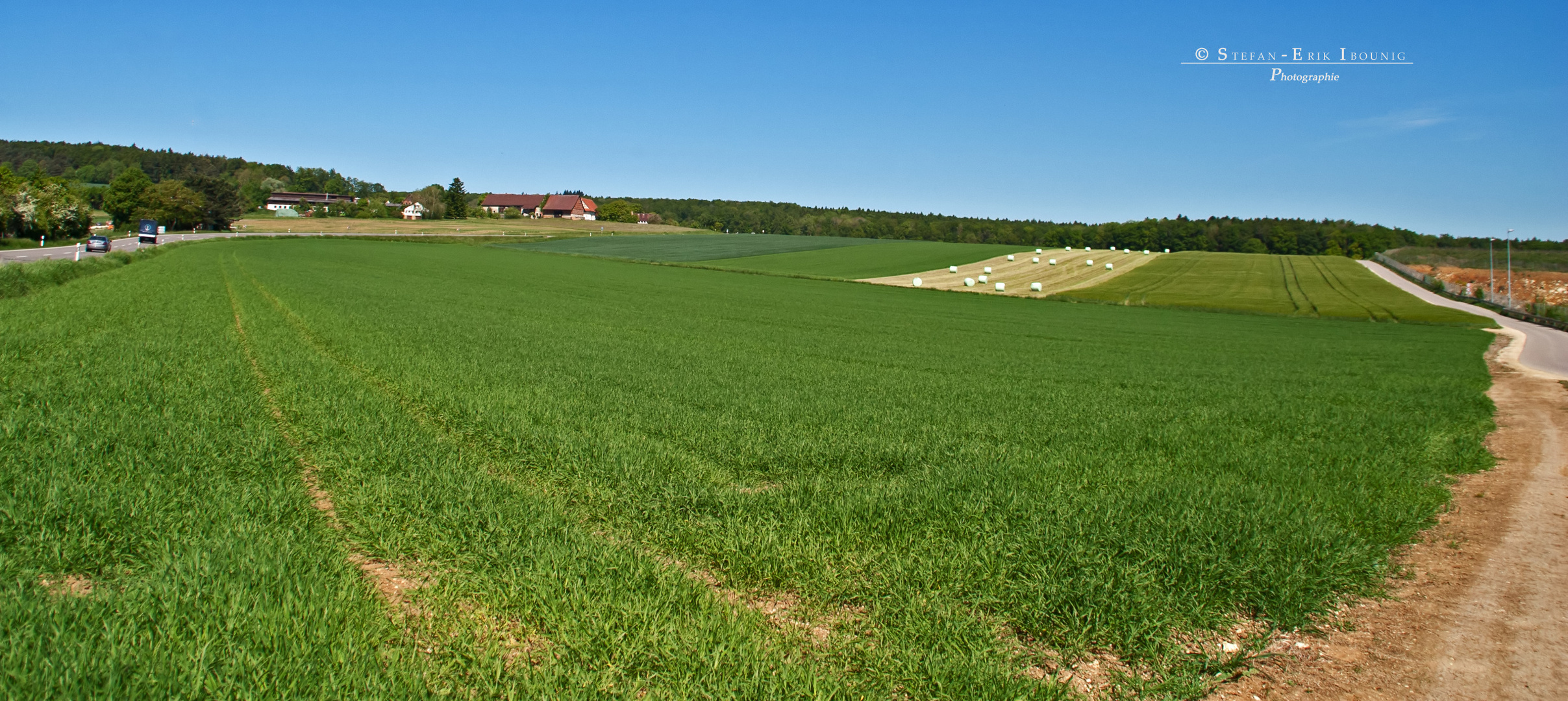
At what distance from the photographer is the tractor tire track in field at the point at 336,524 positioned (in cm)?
519

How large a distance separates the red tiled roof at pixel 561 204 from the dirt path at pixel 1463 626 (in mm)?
190937

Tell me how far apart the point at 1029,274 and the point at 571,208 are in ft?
461

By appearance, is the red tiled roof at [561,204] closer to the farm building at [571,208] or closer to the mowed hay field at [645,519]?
the farm building at [571,208]

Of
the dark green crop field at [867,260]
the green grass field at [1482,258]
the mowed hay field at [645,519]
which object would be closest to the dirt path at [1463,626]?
the mowed hay field at [645,519]

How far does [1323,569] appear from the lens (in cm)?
611

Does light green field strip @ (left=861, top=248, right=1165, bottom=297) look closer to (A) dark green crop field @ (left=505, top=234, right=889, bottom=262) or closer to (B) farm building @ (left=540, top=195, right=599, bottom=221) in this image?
(A) dark green crop field @ (left=505, top=234, right=889, bottom=262)

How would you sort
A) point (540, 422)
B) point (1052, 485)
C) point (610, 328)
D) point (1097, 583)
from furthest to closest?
point (610, 328)
point (540, 422)
point (1052, 485)
point (1097, 583)

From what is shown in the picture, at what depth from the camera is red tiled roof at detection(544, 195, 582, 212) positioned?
18738 centimetres

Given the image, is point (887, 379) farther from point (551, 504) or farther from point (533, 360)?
point (551, 504)

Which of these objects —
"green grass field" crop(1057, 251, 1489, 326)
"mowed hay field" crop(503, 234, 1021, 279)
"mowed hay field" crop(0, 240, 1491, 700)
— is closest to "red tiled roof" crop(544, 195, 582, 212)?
"mowed hay field" crop(503, 234, 1021, 279)

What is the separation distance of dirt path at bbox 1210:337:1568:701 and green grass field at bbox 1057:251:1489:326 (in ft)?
164

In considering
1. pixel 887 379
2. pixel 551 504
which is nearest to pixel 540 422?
pixel 551 504

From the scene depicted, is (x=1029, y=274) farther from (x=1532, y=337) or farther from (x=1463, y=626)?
(x=1463, y=626)

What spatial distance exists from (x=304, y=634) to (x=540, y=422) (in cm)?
562
